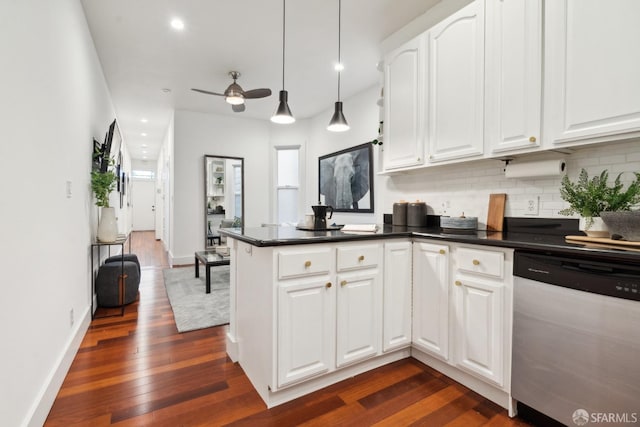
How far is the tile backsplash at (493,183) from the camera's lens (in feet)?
5.87

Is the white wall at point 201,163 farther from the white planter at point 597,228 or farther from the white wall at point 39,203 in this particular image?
the white planter at point 597,228

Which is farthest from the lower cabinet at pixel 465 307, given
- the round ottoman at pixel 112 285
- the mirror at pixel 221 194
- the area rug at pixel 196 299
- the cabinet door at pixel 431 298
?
the mirror at pixel 221 194

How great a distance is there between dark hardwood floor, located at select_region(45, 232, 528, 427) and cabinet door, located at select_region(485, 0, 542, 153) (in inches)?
63.2

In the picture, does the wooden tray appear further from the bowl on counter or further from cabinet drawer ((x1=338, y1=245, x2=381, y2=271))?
cabinet drawer ((x1=338, y1=245, x2=381, y2=271))

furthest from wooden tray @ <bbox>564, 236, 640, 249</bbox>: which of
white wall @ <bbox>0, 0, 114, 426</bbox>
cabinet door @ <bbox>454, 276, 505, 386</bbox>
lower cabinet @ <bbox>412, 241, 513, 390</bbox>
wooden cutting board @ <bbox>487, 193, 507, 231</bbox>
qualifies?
white wall @ <bbox>0, 0, 114, 426</bbox>

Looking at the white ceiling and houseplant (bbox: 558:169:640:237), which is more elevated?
the white ceiling

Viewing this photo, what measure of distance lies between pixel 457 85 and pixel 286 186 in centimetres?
445

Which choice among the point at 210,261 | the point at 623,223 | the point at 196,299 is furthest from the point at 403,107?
the point at 196,299

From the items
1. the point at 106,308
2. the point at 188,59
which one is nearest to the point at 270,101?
the point at 188,59

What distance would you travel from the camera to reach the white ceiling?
2809 mm

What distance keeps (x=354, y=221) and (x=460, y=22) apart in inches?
123

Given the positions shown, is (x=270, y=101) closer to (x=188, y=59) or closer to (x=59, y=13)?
(x=188, y=59)

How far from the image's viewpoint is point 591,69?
1.64 metres

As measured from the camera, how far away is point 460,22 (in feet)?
7.43
